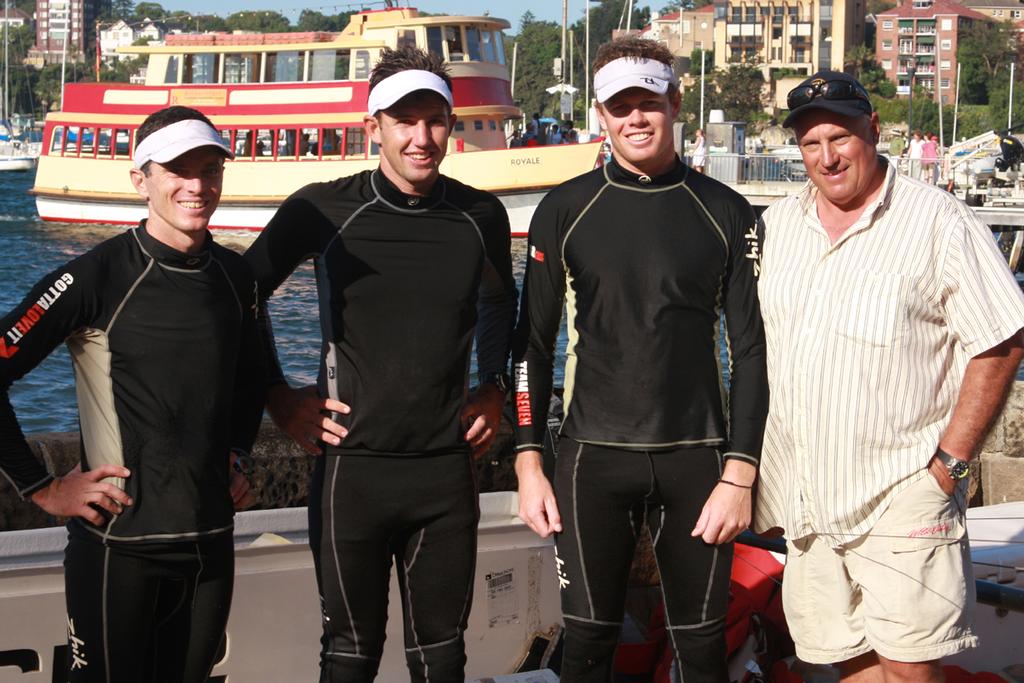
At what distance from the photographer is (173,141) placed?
121 inches

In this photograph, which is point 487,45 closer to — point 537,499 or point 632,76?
point 632,76

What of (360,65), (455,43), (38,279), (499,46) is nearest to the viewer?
(38,279)

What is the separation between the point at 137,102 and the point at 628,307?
101 ft

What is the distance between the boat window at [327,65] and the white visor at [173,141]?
91.7 ft

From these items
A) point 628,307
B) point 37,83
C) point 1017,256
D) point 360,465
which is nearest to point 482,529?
point 360,465

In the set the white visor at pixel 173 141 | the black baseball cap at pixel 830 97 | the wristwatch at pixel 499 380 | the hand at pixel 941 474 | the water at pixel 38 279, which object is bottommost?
the water at pixel 38 279

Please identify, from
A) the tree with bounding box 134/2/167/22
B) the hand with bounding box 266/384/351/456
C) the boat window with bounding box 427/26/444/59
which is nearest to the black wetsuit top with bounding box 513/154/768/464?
the hand with bounding box 266/384/351/456

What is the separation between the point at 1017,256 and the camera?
88.3ft

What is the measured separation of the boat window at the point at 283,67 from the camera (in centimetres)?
3081

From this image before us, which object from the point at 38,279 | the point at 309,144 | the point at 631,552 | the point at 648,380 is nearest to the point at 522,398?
the point at 648,380

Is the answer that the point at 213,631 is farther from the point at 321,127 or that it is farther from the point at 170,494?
the point at 321,127

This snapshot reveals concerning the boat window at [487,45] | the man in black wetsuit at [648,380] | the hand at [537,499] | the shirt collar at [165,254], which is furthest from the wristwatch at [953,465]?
the boat window at [487,45]

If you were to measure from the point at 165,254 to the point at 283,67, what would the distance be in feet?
95.4

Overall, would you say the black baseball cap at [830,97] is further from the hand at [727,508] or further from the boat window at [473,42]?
the boat window at [473,42]
